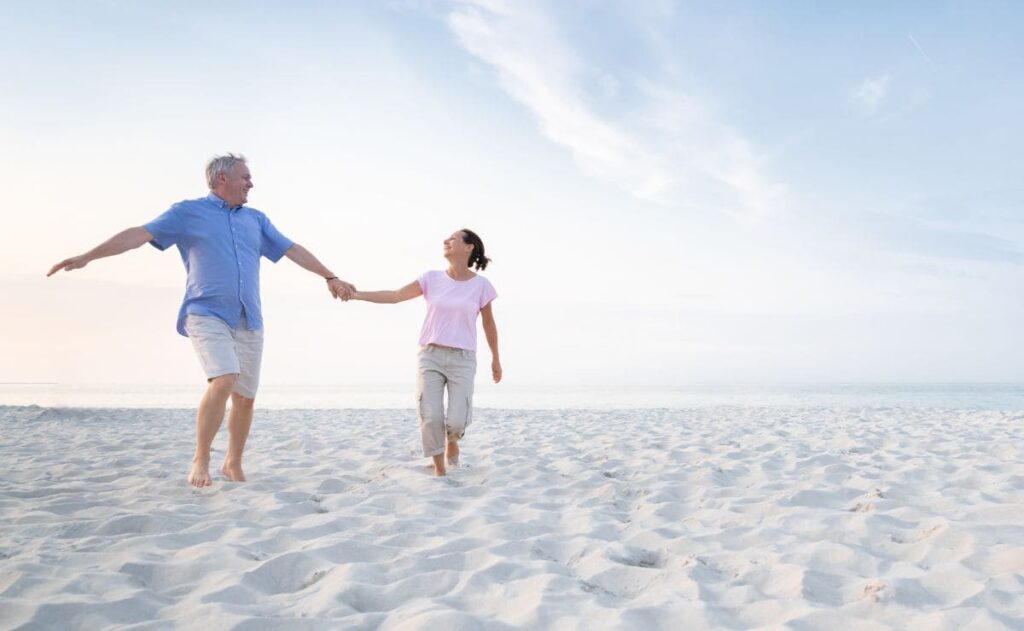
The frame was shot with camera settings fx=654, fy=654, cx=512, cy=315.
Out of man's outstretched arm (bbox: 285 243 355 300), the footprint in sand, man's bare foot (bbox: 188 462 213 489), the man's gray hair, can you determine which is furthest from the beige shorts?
the footprint in sand

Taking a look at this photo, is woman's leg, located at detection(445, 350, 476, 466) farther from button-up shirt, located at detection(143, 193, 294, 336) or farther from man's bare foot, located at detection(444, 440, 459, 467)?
button-up shirt, located at detection(143, 193, 294, 336)

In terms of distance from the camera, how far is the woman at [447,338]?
4809mm

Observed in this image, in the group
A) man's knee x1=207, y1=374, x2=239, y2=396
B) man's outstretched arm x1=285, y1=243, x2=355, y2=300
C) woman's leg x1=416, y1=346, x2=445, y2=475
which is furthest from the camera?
woman's leg x1=416, y1=346, x2=445, y2=475

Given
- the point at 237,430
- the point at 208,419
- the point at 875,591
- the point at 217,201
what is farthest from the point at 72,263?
the point at 875,591

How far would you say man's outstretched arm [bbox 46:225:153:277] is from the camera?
3.71 meters

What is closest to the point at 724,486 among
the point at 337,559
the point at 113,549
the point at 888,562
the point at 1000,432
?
the point at 888,562

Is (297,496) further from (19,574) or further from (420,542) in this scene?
(19,574)

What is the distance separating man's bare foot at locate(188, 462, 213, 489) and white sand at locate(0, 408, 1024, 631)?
3.2 inches

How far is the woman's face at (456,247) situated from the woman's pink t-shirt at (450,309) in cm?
17

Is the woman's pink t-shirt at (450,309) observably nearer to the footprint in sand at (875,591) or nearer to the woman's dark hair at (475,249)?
Result: the woman's dark hair at (475,249)

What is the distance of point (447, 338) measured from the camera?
4812 millimetres

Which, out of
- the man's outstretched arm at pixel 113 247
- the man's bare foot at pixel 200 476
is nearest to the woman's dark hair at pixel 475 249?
the man's outstretched arm at pixel 113 247

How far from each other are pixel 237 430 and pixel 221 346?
27.9 inches

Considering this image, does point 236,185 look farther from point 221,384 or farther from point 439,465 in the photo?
point 439,465
